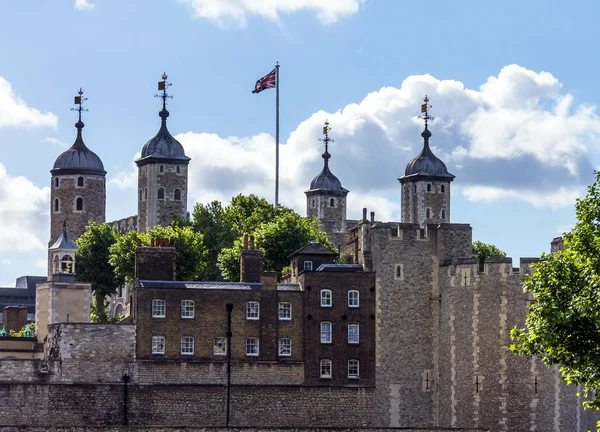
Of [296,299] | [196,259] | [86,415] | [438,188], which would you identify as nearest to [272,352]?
[296,299]

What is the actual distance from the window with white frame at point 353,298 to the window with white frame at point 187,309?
25.4ft

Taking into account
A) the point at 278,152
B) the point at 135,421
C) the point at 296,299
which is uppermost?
the point at 278,152

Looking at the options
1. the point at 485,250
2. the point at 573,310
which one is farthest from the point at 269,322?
the point at 485,250

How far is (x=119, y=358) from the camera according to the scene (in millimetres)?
91625

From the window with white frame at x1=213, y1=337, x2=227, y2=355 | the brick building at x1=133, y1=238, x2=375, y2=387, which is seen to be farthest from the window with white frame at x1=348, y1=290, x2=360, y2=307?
the window with white frame at x1=213, y1=337, x2=227, y2=355

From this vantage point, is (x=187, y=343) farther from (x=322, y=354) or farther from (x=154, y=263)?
(x=322, y=354)

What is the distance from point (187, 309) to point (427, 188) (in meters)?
78.6

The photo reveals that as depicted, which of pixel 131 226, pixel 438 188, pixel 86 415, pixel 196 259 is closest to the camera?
pixel 86 415

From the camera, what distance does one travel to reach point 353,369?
307ft

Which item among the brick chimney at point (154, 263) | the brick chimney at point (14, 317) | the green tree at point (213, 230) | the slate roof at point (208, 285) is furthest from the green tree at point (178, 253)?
the slate roof at point (208, 285)

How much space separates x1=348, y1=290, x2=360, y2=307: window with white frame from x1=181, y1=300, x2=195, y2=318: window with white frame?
7739 millimetres

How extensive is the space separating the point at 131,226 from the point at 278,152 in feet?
81.0

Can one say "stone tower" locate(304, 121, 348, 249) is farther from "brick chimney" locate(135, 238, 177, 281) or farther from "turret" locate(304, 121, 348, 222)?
"brick chimney" locate(135, 238, 177, 281)

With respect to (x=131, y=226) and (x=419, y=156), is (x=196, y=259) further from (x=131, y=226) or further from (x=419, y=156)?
(x=419, y=156)
